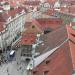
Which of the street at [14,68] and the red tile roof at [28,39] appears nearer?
the street at [14,68]

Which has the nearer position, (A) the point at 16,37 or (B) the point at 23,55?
(B) the point at 23,55

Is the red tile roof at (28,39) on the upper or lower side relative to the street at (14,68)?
upper

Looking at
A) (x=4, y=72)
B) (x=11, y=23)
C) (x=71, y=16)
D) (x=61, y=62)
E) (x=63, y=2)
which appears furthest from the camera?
(x=63, y=2)

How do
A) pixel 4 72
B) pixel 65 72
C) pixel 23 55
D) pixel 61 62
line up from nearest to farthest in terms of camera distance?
pixel 65 72 < pixel 61 62 < pixel 4 72 < pixel 23 55

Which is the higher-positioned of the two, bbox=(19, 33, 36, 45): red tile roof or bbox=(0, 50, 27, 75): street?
bbox=(19, 33, 36, 45): red tile roof

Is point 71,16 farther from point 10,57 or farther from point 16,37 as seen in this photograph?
point 10,57

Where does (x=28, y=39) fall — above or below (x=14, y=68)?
above

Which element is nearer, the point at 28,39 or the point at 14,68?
the point at 14,68

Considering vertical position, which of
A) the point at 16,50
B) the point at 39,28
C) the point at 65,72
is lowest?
the point at 16,50

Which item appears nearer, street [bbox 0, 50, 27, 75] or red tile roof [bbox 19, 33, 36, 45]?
street [bbox 0, 50, 27, 75]

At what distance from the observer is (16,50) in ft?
227

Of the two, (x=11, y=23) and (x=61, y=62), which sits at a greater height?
(x=61, y=62)

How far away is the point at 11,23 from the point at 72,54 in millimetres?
44983

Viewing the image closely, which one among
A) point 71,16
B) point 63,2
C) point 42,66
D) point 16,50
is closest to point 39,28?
point 16,50
